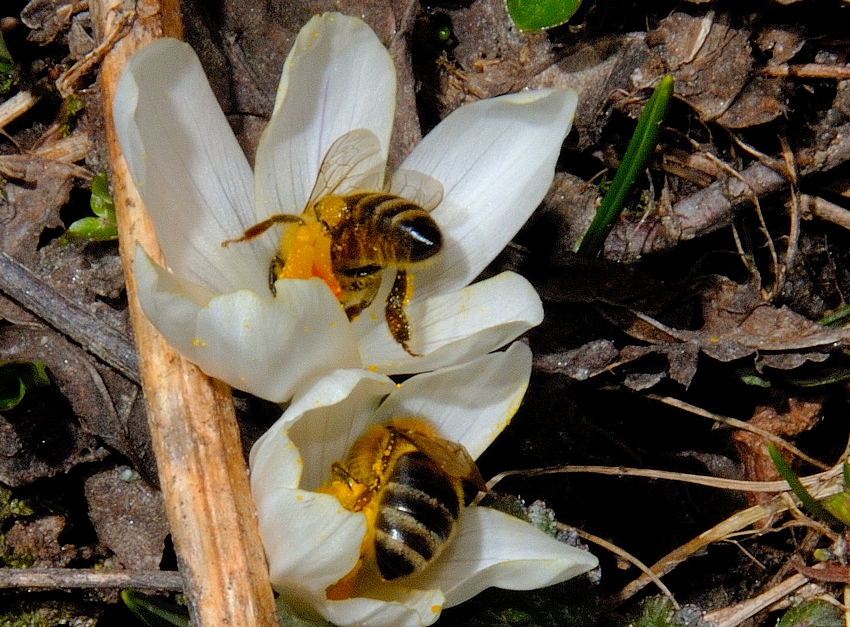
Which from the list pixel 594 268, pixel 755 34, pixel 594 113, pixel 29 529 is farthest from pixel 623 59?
pixel 29 529

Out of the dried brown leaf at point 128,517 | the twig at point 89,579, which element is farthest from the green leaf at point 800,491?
the dried brown leaf at point 128,517

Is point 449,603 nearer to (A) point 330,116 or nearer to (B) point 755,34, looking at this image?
(A) point 330,116

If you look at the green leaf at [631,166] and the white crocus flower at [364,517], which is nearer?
the white crocus flower at [364,517]

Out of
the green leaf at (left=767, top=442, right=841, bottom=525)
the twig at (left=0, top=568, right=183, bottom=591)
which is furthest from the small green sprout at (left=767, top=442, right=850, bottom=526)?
the twig at (left=0, top=568, right=183, bottom=591)

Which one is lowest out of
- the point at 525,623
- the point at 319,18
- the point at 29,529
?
the point at 525,623

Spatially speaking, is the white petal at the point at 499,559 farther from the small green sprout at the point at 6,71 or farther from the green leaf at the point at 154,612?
the small green sprout at the point at 6,71

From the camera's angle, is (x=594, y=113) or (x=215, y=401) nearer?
(x=215, y=401)
